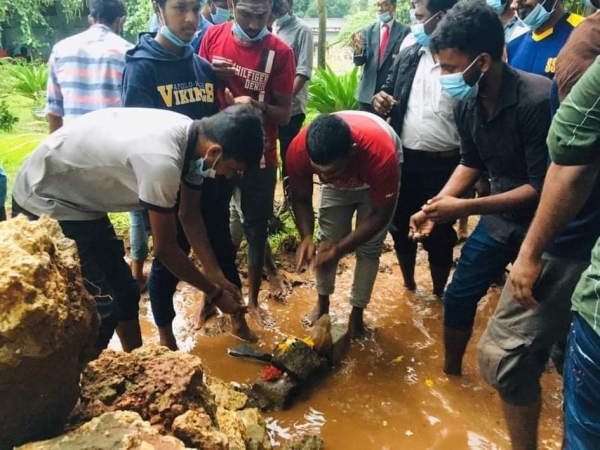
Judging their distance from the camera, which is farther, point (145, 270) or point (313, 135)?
point (145, 270)

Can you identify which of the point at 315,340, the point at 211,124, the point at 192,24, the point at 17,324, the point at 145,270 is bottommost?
the point at 145,270

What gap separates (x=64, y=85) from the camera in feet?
11.4

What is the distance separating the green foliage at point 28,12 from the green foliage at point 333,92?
10.7m

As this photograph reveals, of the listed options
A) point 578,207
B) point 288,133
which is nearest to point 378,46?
point 288,133

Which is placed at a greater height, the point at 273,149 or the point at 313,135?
the point at 313,135

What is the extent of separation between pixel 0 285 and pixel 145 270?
2.88 meters

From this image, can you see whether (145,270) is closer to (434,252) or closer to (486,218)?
(434,252)

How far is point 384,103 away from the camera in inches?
142

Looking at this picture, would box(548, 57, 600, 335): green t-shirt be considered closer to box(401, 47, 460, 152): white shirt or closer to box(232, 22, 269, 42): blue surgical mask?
box(401, 47, 460, 152): white shirt

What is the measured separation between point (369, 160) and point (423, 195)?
90 centimetres

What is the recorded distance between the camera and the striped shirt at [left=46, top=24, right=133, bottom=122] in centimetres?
345

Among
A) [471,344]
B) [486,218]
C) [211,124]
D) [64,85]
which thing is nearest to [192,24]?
[211,124]

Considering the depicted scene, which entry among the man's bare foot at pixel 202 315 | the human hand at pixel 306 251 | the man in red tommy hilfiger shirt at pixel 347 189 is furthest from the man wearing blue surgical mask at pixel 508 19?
the man's bare foot at pixel 202 315

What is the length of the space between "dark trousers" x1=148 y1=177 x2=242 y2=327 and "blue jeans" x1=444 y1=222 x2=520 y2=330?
52.8 inches
